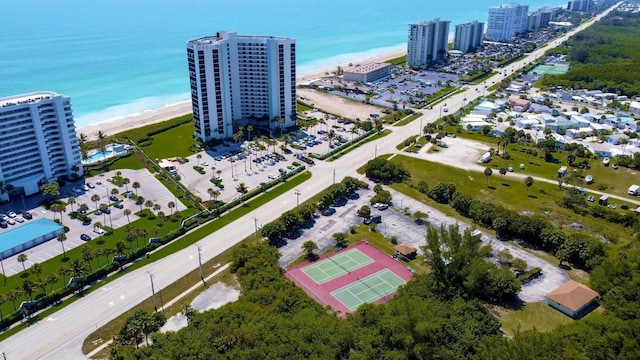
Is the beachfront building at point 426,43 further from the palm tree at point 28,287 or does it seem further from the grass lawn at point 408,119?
the palm tree at point 28,287

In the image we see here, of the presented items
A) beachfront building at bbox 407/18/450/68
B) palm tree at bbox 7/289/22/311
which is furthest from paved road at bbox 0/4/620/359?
beachfront building at bbox 407/18/450/68

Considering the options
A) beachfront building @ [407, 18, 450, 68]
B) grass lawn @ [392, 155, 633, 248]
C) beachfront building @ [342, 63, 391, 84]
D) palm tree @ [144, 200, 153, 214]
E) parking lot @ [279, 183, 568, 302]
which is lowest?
parking lot @ [279, 183, 568, 302]

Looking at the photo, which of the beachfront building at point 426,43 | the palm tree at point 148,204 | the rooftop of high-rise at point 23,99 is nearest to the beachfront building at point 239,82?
the rooftop of high-rise at point 23,99

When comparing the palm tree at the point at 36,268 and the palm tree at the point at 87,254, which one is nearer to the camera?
the palm tree at the point at 36,268

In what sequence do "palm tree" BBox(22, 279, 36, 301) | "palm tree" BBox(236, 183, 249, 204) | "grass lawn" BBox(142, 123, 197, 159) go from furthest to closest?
"grass lawn" BBox(142, 123, 197, 159)
"palm tree" BBox(236, 183, 249, 204)
"palm tree" BBox(22, 279, 36, 301)

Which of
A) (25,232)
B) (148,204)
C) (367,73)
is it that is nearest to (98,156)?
(148,204)

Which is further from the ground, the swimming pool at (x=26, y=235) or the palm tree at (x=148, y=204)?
the palm tree at (x=148, y=204)

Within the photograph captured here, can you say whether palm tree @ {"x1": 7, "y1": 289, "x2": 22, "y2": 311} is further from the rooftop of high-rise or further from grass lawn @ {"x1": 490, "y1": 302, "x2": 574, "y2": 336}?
grass lawn @ {"x1": 490, "y1": 302, "x2": 574, "y2": 336}

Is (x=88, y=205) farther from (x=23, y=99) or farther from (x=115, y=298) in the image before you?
(x=115, y=298)
